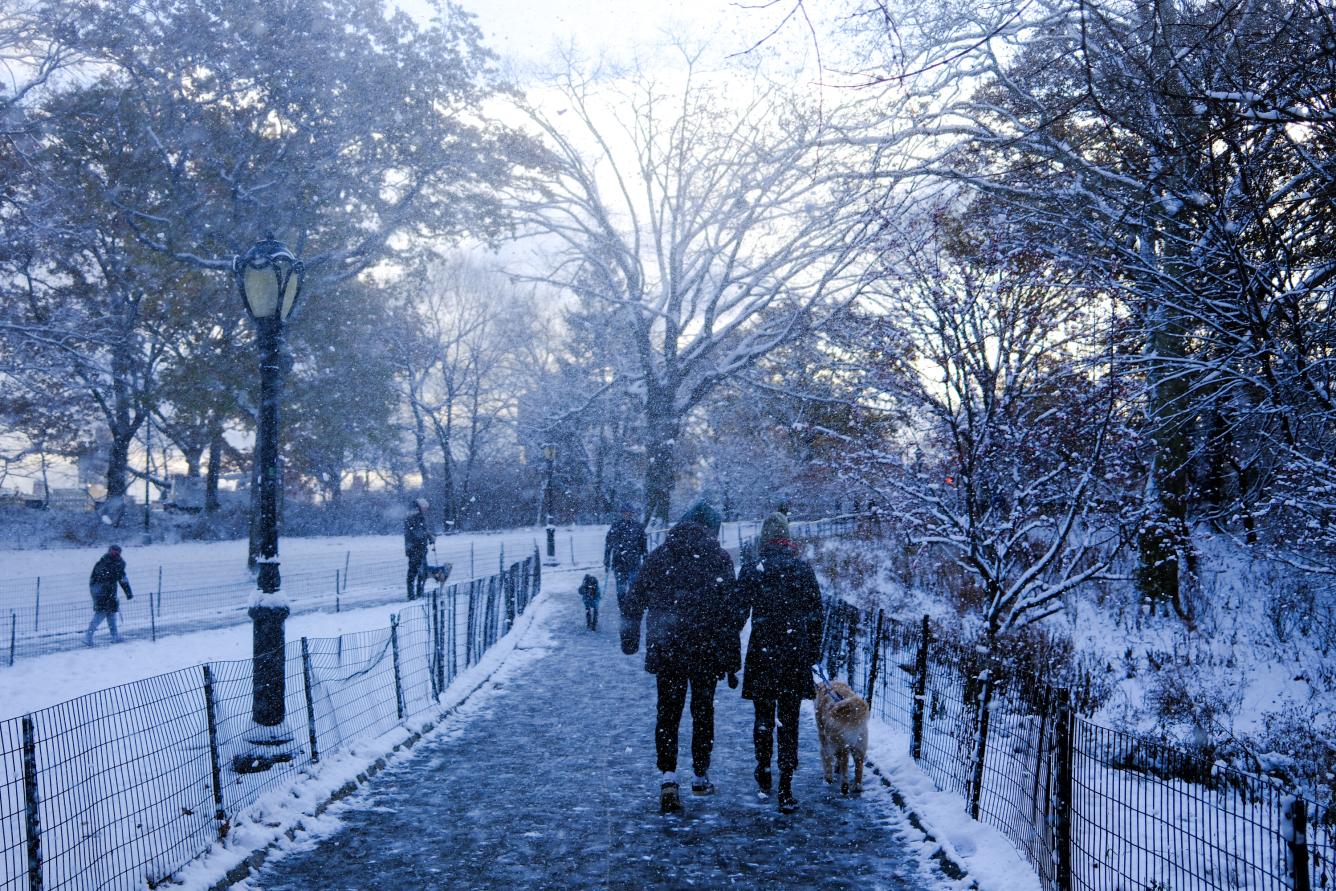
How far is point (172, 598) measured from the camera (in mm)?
21172

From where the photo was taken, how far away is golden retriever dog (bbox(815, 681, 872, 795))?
21.2ft

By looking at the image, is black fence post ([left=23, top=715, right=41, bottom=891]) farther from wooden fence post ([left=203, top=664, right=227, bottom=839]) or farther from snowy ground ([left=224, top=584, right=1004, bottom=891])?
wooden fence post ([left=203, top=664, right=227, bottom=839])

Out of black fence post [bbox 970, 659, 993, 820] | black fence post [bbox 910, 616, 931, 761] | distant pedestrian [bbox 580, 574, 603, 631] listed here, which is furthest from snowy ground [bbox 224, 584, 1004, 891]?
distant pedestrian [bbox 580, 574, 603, 631]

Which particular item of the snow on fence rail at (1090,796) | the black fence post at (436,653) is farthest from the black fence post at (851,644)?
the black fence post at (436,653)

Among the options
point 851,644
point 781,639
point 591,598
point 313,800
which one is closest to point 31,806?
point 313,800

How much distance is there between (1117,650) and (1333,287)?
21.0 ft

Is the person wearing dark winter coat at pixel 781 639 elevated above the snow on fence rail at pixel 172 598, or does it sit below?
above

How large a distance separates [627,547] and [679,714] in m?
8.15

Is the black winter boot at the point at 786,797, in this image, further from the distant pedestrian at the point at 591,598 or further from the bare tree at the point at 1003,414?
the distant pedestrian at the point at 591,598

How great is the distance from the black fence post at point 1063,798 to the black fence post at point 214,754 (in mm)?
4498

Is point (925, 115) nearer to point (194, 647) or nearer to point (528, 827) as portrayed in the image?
point (528, 827)

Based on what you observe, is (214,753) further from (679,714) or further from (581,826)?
(679,714)

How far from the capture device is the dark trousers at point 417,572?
793 inches

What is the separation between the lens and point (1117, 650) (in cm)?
1254
